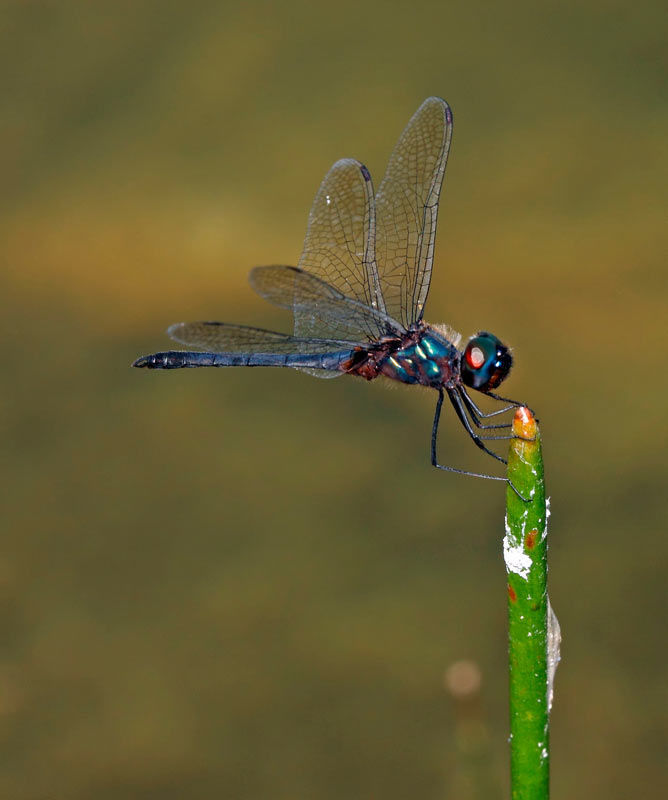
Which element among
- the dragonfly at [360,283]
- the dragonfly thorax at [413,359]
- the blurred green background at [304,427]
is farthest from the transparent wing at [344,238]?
the blurred green background at [304,427]

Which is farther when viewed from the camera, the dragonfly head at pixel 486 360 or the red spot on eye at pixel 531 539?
the dragonfly head at pixel 486 360

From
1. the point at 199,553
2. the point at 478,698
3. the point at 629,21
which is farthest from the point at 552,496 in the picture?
the point at 629,21

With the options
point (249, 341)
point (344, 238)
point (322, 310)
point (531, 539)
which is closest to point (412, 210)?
point (344, 238)

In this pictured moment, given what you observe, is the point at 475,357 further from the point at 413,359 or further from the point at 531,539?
the point at 531,539

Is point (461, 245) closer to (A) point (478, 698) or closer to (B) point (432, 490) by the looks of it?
(B) point (432, 490)

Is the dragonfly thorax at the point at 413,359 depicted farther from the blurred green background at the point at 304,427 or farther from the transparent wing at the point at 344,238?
the blurred green background at the point at 304,427
